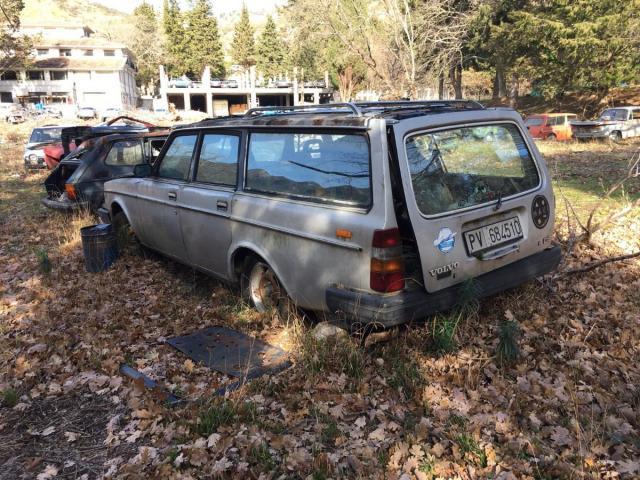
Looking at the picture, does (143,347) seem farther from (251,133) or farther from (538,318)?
(538,318)

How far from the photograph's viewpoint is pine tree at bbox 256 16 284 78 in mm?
75500

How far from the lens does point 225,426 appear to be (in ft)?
10.6

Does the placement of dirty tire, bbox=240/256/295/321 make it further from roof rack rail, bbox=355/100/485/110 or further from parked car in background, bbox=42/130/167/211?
parked car in background, bbox=42/130/167/211

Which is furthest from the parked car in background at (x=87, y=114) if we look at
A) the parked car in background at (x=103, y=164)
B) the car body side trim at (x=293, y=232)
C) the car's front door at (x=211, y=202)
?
the car body side trim at (x=293, y=232)

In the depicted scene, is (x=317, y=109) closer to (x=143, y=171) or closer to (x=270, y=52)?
(x=143, y=171)

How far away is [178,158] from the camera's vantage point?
5.71 meters

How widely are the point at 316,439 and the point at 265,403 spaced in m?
0.53

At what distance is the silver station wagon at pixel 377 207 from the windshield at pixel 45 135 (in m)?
17.3

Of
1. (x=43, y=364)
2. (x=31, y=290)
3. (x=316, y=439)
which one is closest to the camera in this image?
(x=316, y=439)

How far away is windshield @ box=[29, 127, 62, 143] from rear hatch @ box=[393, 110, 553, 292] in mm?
18991

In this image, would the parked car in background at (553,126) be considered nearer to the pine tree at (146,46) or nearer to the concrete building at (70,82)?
the concrete building at (70,82)

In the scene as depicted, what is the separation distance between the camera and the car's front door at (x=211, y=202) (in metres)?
4.77

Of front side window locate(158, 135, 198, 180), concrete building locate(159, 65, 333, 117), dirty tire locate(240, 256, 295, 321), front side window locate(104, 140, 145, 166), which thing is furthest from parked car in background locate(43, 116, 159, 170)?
concrete building locate(159, 65, 333, 117)

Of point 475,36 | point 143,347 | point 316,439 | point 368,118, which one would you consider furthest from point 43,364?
point 475,36
